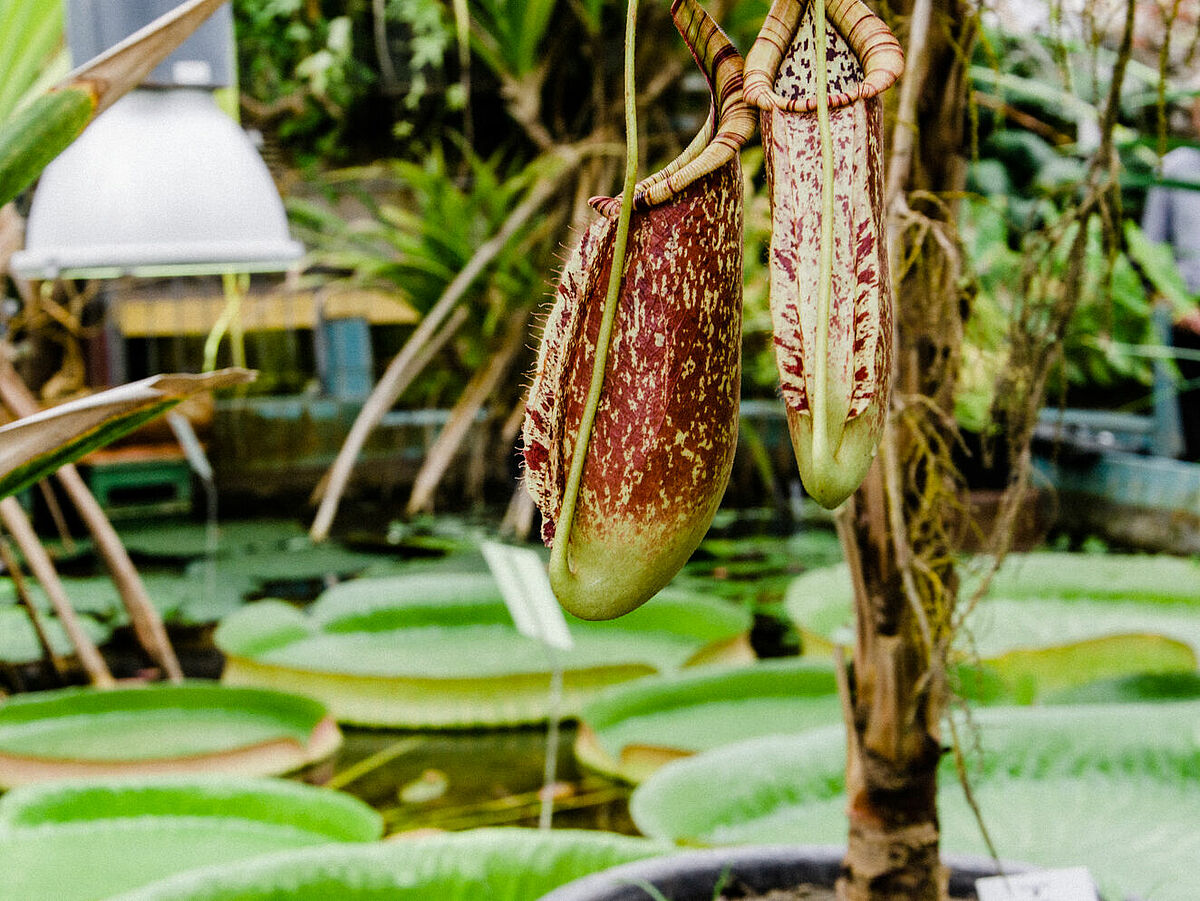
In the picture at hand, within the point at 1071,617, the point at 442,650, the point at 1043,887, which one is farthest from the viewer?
the point at 442,650

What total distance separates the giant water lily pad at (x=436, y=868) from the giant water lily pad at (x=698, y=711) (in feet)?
2.60

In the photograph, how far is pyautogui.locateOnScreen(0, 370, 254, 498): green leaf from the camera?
0.59 metres

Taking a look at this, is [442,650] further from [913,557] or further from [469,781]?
[913,557]

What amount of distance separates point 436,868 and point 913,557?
56 cm

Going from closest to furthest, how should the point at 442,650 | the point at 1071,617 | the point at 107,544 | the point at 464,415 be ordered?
the point at 107,544 < the point at 464,415 < the point at 1071,617 < the point at 442,650

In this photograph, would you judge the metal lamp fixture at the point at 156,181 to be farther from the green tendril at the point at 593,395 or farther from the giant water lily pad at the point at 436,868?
the green tendril at the point at 593,395

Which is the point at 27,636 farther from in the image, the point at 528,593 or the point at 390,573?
the point at 528,593

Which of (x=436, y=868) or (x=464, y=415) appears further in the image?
(x=464, y=415)

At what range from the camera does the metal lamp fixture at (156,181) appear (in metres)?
1.10

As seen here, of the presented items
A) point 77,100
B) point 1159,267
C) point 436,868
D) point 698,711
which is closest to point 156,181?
point 77,100

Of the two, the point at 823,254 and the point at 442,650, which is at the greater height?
the point at 823,254

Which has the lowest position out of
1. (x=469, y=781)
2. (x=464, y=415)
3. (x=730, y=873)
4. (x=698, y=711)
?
(x=469, y=781)

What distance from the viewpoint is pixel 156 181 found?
1108 mm

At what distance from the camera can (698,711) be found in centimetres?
212
